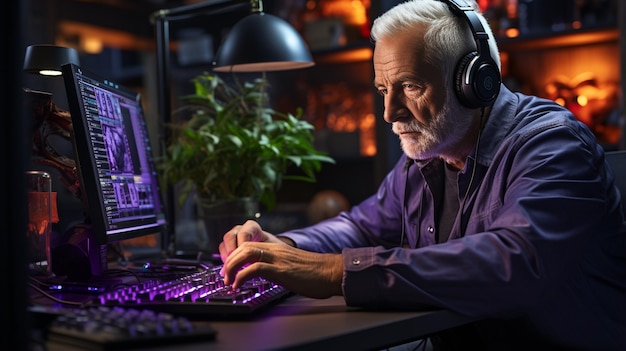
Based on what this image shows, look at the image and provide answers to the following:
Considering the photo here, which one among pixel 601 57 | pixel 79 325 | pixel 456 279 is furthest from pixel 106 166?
pixel 601 57

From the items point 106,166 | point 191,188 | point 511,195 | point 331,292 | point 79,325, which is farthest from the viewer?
point 191,188

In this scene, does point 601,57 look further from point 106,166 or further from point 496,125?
point 106,166

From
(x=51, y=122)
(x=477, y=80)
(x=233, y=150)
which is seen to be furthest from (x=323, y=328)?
(x=233, y=150)

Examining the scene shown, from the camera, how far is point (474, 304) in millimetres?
1024

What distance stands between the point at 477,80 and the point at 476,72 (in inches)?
0.6

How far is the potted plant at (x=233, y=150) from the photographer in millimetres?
1780

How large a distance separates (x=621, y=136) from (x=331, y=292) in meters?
1.82

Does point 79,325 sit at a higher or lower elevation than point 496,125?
lower

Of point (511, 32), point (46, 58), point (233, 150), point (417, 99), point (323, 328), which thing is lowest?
point (323, 328)

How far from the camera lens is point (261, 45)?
1771mm

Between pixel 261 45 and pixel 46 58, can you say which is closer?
pixel 46 58

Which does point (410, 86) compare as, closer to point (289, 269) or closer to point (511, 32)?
point (289, 269)

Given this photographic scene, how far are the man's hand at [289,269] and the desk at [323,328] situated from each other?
33mm

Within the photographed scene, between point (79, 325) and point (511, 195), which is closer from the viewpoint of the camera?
point (79, 325)
